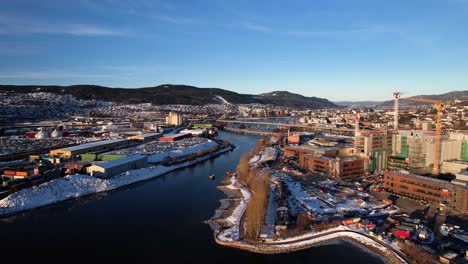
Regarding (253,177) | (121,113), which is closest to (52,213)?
(253,177)

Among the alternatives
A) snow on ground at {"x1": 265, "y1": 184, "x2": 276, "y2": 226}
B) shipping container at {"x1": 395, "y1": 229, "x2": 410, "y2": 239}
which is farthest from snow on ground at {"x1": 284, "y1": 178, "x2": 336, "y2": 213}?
shipping container at {"x1": 395, "y1": 229, "x2": 410, "y2": 239}

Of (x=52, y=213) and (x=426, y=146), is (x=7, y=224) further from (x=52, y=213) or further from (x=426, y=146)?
(x=426, y=146)

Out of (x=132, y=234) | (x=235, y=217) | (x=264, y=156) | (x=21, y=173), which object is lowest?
(x=132, y=234)

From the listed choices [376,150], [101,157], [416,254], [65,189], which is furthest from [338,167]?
[101,157]

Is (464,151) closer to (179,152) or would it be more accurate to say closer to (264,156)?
(264,156)

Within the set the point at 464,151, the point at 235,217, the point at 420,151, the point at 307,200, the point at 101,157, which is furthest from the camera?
the point at 101,157

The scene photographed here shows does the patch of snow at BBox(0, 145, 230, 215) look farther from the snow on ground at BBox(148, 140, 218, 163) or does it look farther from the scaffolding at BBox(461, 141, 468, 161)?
the scaffolding at BBox(461, 141, 468, 161)
